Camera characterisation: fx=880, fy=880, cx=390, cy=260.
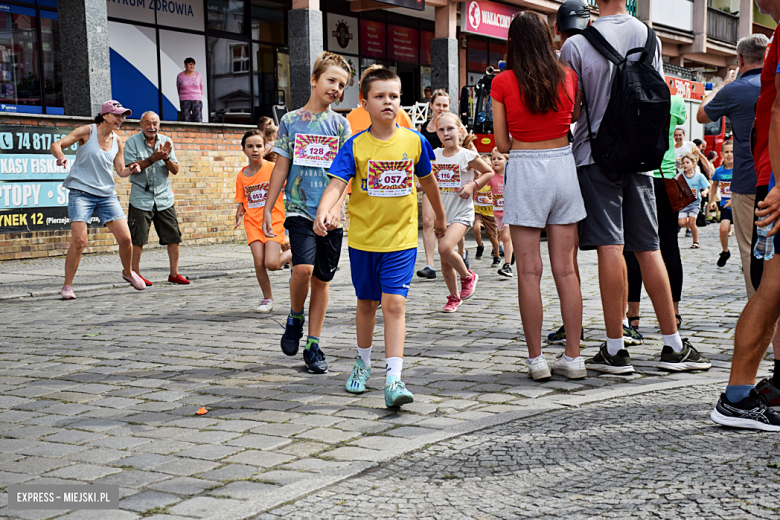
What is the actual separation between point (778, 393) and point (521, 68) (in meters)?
2.23

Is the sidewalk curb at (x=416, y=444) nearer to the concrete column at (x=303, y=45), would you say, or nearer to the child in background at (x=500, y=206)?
the child in background at (x=500, y=206)

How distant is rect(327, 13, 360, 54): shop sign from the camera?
82.8 feet

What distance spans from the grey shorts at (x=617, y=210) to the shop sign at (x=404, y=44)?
22.8m

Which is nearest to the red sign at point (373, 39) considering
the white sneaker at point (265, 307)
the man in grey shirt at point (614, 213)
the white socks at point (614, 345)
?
the white sneaker at point (265, 307)

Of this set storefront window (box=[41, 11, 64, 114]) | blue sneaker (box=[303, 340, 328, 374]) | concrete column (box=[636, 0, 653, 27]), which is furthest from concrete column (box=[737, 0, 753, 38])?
blue sneaker (box=[303, 340, 328, 374])

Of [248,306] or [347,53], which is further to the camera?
[347,53]

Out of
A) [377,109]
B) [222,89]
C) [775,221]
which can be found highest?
[222,89]

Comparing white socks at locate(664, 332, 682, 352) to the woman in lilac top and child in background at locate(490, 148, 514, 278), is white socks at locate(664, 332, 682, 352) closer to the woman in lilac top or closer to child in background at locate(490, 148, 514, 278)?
child in background at locate(490, 148, 514, 278)

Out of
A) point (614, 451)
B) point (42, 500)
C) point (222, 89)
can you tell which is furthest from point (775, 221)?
point (222, 89)

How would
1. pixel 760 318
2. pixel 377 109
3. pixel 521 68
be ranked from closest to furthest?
pixel 760 318 < pixel 377 109 < pixel 521 68

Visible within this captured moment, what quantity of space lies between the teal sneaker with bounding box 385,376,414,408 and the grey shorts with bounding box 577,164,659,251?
Result: 1.56 m

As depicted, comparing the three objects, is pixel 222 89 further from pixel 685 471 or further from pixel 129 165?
pixel 685 471

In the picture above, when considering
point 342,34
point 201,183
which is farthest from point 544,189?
point 342,34

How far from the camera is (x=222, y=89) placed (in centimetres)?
2255
